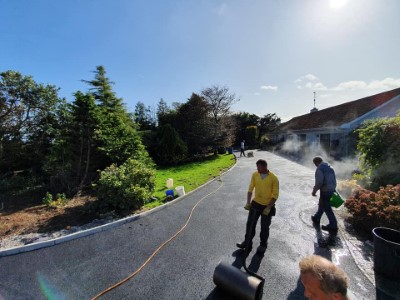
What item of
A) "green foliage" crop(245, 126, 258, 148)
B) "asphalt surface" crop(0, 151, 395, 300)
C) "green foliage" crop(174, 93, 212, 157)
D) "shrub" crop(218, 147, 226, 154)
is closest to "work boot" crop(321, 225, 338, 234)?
"asphalt surface" crop(0, 151, 395, 300)

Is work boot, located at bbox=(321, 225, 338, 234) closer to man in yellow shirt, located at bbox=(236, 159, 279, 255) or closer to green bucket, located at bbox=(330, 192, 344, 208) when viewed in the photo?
green bucket, located at bbox=(330, 192, 344, 208)

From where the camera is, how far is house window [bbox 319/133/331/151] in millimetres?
17625

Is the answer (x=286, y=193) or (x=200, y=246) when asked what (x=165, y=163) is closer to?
(x=286, y=193)

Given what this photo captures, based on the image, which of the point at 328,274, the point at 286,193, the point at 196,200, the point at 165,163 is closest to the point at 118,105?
the point at 165,163

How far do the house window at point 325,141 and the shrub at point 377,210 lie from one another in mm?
13690

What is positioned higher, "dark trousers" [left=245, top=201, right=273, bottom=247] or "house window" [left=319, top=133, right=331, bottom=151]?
"house window" [left=319, top=133, right=331, bottom=151]

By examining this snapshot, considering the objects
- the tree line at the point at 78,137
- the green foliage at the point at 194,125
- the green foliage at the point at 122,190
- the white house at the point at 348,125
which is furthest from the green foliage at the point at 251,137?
the green foliage at the point at 122,190

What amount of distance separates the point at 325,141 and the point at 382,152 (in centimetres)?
1215

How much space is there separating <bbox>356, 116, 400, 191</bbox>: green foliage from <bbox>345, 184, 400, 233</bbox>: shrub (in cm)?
190

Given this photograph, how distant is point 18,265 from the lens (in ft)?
14.0

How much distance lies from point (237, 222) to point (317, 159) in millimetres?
2731

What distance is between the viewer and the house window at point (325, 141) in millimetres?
17625

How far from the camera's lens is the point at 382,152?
7039 millimetres

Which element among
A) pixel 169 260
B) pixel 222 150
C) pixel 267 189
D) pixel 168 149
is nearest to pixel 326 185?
pixel 267 189
